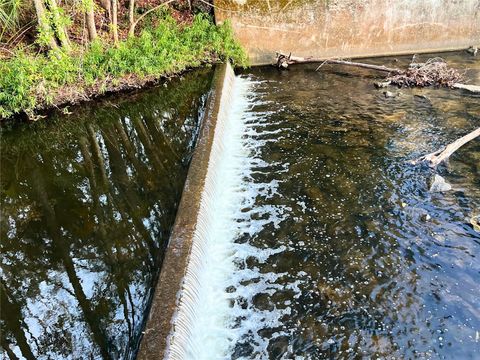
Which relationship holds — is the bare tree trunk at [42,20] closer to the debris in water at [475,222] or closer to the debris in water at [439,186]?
the debris in water at [439,186]

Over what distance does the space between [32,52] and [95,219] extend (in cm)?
666

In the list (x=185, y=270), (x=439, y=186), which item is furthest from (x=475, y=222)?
(x=185, y=270)

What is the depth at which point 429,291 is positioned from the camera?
14.2 feet

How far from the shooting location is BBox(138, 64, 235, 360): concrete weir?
11.2 feet

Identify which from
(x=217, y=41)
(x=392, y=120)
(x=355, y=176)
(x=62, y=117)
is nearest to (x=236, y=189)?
(x=355, y=176)

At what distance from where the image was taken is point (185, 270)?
161 inches

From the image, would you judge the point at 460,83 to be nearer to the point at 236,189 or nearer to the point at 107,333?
the point at 236,189

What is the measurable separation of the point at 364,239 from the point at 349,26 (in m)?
8.84

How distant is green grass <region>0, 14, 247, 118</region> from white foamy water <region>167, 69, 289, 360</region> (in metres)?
4.18

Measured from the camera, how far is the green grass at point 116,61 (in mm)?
9023

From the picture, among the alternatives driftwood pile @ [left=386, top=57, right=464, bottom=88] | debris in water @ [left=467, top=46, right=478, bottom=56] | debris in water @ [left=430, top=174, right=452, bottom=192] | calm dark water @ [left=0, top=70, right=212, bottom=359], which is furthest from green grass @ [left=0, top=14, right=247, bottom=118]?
debris in water @ [left=430, top=174, right=452, bottom=192]

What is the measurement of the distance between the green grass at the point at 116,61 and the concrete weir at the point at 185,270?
15.1 feet

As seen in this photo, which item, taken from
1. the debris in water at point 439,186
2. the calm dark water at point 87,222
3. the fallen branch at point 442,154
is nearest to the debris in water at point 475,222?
the debris in water at point 439,186

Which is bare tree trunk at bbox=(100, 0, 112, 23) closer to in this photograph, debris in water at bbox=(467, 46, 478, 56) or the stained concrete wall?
the stained concrete wall
